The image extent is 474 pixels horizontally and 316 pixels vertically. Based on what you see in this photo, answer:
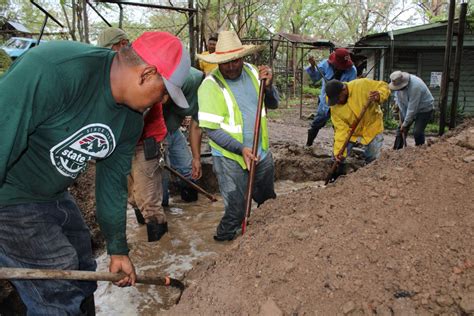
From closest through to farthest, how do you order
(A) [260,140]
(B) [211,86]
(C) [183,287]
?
(C) [183,287] < (B) [211,86] < (A) [260,140]

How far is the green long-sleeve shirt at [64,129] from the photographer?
1.54 meters

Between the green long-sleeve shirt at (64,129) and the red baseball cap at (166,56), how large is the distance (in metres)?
0.20

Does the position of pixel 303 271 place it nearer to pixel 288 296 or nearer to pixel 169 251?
pixel 288 296

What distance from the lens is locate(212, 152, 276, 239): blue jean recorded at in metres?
3.93

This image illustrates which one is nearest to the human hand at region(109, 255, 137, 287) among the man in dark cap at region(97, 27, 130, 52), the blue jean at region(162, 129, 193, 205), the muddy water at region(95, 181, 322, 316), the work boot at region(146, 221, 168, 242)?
the muddy water at region(95, 181, 322, 316)

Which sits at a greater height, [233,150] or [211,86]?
[211,86]

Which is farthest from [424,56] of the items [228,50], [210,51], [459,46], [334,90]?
[228,50]

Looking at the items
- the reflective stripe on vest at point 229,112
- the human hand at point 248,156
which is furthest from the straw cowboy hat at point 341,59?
the human hand at point 248,156

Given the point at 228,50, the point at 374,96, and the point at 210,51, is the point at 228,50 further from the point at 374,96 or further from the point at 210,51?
the point at 210,51

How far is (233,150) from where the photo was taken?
3746 millimetres

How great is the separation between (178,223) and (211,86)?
2170 mm

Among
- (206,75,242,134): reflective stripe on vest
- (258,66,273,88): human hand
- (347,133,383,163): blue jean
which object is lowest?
(347,133,383,163): blue jean

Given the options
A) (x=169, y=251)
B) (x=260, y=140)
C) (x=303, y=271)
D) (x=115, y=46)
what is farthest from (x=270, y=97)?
(x=303, y=271)

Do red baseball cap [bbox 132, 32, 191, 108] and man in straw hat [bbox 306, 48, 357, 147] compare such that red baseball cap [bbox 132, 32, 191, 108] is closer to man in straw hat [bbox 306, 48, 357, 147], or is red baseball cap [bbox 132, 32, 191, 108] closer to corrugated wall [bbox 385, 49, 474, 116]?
man in straw hat [bbox 306, 48, 357, 147]
